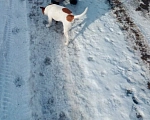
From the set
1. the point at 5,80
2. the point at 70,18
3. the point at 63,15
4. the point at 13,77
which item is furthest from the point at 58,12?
the point at 5,80

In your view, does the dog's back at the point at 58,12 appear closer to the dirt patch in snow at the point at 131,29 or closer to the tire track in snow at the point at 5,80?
the tire track in snow at the point at 5,80

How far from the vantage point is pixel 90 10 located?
24.0 ft

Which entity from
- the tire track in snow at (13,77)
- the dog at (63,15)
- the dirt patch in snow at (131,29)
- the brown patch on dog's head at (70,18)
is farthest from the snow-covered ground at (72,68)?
the brown patch on dog's head at (70,18)

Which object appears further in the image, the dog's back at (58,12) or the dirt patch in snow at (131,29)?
the dirt patch in snow at (131,29)

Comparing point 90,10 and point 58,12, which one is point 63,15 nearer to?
point 58,12

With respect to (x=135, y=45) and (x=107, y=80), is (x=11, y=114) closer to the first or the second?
(x=107, y=80)

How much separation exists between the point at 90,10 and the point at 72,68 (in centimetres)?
232

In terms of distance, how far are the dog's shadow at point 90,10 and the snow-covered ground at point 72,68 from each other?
1.1 inches

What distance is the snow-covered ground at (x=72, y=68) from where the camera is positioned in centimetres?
515

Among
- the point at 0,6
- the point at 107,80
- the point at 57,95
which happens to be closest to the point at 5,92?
the point at 57,95

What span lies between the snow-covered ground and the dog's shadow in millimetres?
29

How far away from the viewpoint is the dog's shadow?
6.95 metres

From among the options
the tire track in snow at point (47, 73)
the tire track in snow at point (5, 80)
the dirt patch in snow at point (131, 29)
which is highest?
the dirt patch in snow at point (131, 29)

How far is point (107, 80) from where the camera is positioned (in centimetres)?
561
